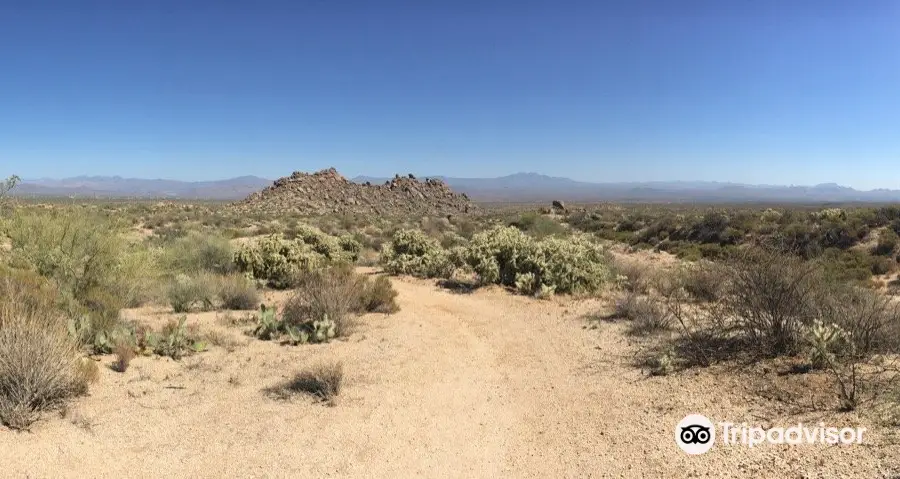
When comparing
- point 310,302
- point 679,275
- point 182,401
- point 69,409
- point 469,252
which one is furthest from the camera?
point 469,252

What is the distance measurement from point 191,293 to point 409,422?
688cm

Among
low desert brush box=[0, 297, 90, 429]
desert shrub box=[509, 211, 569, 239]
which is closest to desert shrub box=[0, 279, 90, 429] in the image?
low desert brush box=[0, 297, 90, 429]

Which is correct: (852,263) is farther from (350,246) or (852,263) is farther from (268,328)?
(268,328)

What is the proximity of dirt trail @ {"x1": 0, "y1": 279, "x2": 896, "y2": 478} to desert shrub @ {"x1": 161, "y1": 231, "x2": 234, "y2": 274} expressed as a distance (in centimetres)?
635

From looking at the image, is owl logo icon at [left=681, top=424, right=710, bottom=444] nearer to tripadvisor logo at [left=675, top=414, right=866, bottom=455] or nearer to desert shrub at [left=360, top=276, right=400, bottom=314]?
tripadvisor logo at [left=675, top=414, right=866, bottom=455]

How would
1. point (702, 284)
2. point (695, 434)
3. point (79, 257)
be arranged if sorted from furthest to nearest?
point (702, 284)
point (79, 257)
point (695, 434)

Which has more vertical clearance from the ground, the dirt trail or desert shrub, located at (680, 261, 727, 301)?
desert shrub, located at (680, 261, 727, 301)

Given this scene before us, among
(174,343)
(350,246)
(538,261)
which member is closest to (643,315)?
(538,261)

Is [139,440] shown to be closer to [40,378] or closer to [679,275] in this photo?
[40,378]

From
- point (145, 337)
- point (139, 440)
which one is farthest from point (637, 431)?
point (145, 337)

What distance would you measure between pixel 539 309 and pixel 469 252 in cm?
353

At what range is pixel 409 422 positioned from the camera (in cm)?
589

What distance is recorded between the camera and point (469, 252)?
47.8ft

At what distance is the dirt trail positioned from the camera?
15.6 ft
